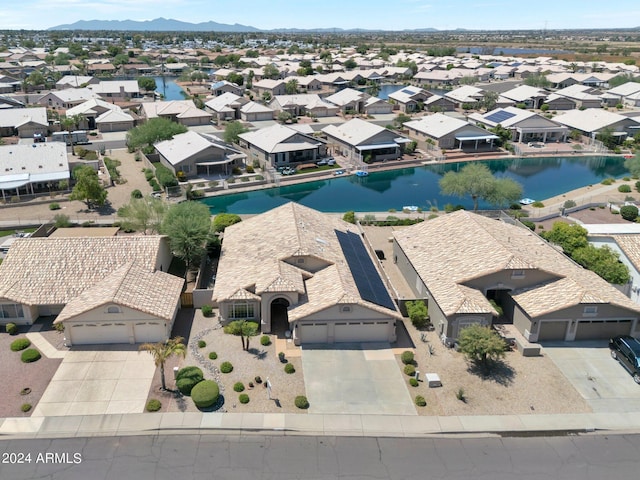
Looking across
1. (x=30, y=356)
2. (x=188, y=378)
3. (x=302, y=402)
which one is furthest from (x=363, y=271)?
(x=30, y=356)

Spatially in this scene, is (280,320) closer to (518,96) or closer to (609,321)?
(609,321)

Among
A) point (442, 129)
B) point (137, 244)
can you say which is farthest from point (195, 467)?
point (442, 129)

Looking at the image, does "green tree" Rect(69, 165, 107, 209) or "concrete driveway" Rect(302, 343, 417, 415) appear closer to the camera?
"concrete driveway" Rect(302, 343, 417, 415)

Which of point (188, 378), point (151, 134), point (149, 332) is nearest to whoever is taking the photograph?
point (188, 378)

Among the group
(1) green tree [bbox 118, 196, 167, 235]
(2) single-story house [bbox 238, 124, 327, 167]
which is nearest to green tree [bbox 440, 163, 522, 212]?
(2) single-story house [bbox 238, 124, 327, 167]

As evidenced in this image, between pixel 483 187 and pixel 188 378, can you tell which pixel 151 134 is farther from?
pixel 188 378

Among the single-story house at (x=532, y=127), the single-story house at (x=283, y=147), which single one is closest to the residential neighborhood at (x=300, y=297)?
the single-story house at (x=283, y=147)

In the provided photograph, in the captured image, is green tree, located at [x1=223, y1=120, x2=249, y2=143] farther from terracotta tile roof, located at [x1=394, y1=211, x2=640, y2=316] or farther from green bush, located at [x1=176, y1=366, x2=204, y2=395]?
green bush, located at [x1=176, y1=366, x2=204, y2=395]
